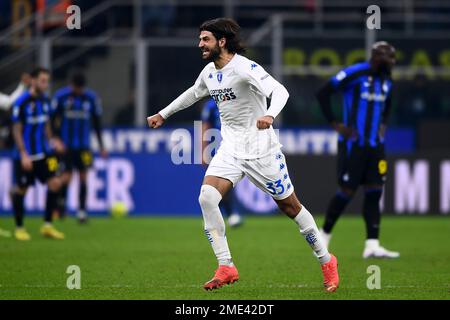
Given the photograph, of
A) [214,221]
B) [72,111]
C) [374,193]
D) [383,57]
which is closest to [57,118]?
[72,111]

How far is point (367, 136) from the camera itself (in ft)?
39.8

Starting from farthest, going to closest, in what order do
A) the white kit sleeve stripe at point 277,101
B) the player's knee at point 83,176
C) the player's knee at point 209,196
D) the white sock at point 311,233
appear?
the player's knee at point 83,176 → the white sock at point 311,233 → the player's knee at point 209,196 → the white kit sleeve stripe at point 277,101

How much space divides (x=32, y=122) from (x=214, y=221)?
22.7ft

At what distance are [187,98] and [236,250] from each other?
4.18 m

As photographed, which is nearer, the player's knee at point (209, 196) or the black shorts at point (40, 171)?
the player's knee at point (209, 196)

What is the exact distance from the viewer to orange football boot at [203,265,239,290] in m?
8.55

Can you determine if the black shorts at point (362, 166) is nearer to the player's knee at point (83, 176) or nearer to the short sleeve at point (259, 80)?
the short sleeve at point (259, 80)

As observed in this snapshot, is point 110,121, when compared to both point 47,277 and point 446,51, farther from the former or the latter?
point 47,277

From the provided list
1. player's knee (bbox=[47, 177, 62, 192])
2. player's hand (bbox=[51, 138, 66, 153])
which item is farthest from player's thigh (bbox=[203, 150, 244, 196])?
Answer: player's hand (bbox=[51, 138, 66, 153])

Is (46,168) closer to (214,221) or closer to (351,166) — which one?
(351,166)

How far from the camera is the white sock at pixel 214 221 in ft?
28.4

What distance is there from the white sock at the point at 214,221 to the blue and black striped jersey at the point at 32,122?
680cm

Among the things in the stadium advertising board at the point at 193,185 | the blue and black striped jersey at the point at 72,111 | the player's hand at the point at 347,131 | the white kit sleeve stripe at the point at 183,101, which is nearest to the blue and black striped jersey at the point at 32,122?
the blue and black striped jersey at the point at 72,111

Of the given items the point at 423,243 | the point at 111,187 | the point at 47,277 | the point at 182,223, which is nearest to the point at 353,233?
the point at 423,243
